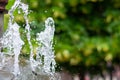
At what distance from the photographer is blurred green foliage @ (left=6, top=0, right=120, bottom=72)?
3432 millimetres

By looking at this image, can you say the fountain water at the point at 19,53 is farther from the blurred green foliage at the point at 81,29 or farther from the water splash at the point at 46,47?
the blurred green foliage at the point at 81,29

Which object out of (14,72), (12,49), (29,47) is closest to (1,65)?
(14,72)

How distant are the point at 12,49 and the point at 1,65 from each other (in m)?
0.27

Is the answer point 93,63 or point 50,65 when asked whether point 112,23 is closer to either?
point 93,63

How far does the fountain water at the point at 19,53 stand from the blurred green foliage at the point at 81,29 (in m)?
0.41

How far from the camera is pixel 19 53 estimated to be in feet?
8.59

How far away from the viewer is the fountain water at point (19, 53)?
2.39 meters

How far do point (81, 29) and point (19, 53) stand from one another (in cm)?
99

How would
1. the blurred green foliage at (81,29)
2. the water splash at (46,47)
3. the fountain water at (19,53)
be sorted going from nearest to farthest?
the fountain water at (19,53), the water splash at (46,47), the blurred green foliage at (81,29)

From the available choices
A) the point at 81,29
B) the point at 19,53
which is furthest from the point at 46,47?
the point at 81,29

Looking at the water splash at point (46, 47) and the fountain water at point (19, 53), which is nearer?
the fountain water at point (19, 53)

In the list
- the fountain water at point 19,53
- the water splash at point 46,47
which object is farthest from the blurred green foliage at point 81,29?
the water splash at point 46,47

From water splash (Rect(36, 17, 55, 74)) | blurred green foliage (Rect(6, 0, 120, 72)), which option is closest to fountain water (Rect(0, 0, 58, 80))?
water splash (Rect(36, 17, 55, 74))

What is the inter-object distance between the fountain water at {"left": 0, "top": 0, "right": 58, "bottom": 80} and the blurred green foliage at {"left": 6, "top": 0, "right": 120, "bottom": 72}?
0.41m
